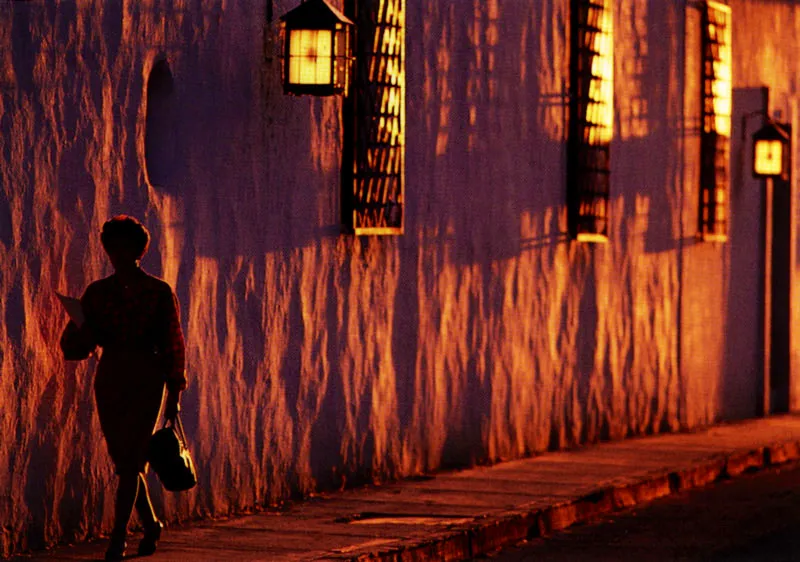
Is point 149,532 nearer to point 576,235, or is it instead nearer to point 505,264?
point 505,264

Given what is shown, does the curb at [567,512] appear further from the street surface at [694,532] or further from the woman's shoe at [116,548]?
the woman's shoe at [116,548]

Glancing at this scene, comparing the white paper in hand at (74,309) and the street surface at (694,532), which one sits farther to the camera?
the street surface at (694,532)

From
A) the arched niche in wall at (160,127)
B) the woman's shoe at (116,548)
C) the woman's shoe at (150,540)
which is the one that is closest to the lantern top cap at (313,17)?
the arched niche in wall at (160,127)

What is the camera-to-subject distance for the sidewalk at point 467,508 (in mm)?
10086

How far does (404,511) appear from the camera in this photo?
11.6 metres

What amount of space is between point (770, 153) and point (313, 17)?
7.98m

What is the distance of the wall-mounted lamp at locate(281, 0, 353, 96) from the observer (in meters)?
11.5

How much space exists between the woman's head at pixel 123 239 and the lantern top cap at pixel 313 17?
2.38 meters

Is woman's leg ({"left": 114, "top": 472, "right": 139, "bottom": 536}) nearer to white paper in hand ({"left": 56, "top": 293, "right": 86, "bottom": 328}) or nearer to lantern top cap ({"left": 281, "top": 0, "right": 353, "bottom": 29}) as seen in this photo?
white paper in hand ({"left": 56, "top": 293, "right": 86, "bottom": 328})

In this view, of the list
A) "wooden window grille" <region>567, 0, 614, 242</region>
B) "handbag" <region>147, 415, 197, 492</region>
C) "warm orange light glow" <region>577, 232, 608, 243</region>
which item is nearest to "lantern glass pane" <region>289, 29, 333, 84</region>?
"handbag" <region>147, 415, 197, 492</region>

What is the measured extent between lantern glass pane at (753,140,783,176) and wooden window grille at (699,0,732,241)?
0.35 m

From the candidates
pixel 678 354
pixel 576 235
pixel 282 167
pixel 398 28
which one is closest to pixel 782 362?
pixel 678 354

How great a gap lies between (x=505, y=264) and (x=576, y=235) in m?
1.27

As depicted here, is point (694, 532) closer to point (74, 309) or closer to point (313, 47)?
point (313, 47)
